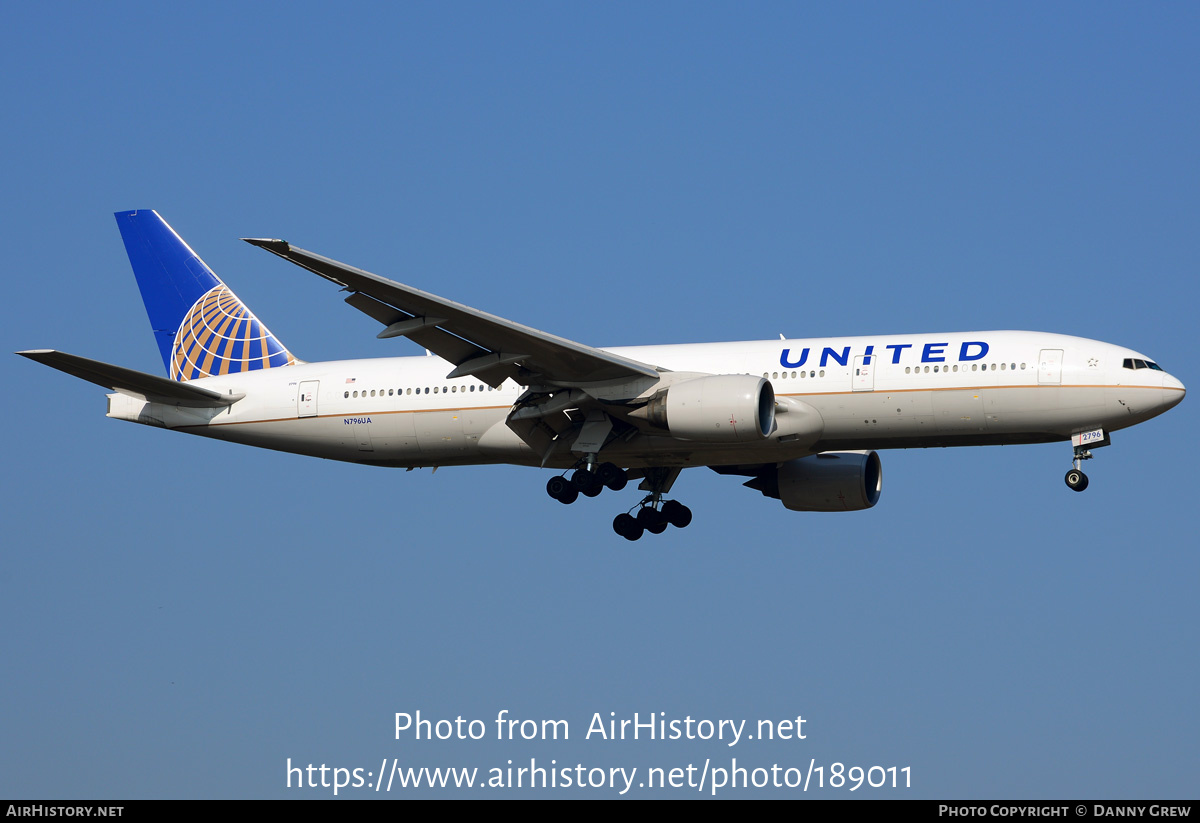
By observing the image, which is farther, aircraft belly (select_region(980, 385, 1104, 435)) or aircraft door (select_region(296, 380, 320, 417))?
aircraft door (select_region(296, 380, 320, 417))

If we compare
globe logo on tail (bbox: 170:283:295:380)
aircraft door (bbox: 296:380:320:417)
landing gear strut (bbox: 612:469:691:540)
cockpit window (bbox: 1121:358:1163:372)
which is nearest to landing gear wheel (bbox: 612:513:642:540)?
landing gear strut (bbox: 612:469:691:540)

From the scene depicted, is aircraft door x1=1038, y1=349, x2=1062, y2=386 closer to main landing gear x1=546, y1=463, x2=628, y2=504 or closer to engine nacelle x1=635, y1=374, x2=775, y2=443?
engine nacelle x1=635, y1=374, x2=775, y2=443

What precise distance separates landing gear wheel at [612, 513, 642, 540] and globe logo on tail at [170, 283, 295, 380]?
9.00 m

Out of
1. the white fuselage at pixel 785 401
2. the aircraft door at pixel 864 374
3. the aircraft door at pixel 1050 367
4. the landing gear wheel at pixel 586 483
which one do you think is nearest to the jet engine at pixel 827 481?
the white fuselage at pixel 785 401

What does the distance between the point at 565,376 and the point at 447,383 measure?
3522 mm

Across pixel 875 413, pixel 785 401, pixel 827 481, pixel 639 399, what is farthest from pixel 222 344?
pixel 875 413

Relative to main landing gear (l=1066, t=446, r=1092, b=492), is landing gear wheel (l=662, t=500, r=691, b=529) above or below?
above

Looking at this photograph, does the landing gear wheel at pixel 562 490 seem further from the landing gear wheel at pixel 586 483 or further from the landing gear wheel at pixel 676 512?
the landing gear wheel at pixel 676 512

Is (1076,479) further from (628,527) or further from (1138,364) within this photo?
(628,527)

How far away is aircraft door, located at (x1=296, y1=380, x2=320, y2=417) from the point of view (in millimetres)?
35938

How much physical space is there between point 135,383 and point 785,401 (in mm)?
14596

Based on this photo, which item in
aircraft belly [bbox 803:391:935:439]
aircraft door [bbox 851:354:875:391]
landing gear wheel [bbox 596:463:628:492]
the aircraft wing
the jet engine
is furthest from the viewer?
the jet engine

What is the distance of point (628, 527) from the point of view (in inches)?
1481
